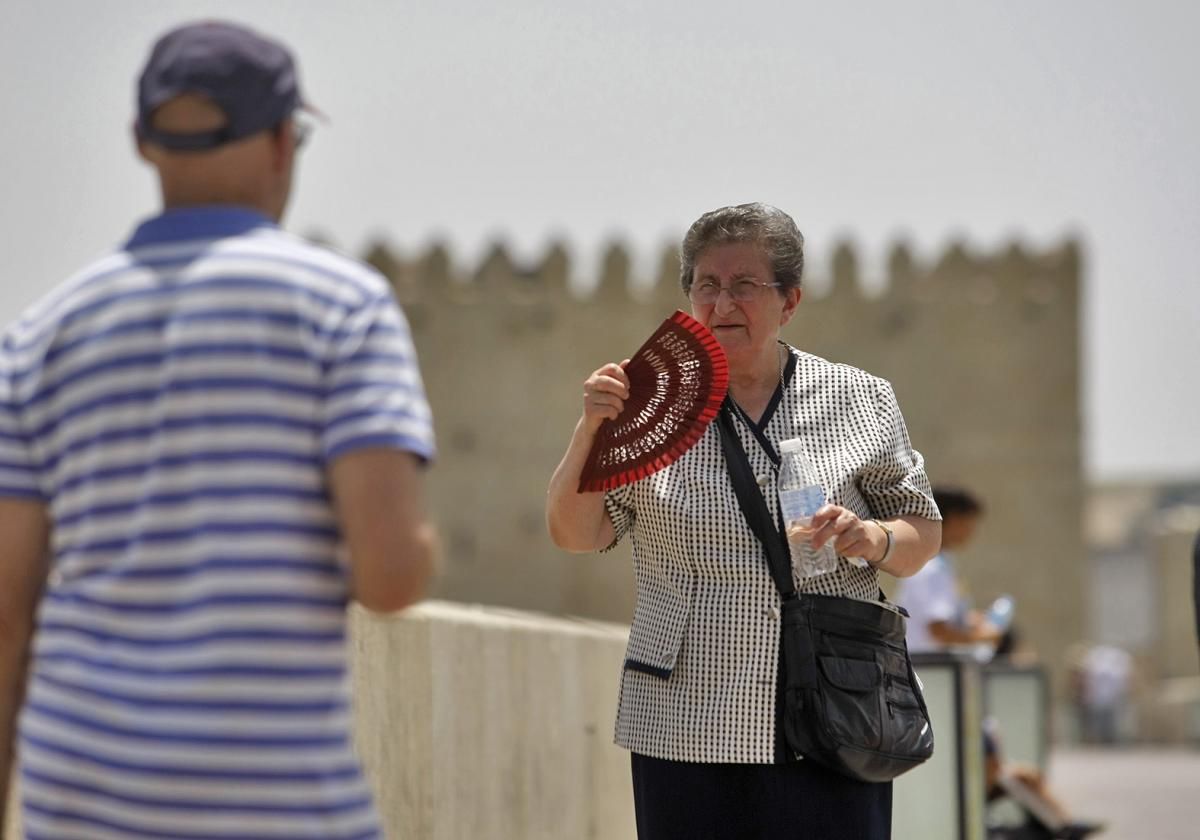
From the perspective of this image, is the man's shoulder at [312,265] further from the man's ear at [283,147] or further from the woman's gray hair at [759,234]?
the woman's gray hair at [759,234]

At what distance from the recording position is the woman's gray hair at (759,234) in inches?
133

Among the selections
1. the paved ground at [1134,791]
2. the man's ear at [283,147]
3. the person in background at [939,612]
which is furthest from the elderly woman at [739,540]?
the paved ground at [1134,791]

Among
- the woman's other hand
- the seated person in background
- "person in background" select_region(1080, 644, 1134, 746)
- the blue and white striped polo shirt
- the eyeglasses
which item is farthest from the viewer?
"person in background" select_region(1080, 644, 1134, 746)

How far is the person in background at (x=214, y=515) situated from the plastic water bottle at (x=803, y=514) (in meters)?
1.14

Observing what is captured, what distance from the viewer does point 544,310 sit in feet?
113

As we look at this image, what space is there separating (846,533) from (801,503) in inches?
3.3

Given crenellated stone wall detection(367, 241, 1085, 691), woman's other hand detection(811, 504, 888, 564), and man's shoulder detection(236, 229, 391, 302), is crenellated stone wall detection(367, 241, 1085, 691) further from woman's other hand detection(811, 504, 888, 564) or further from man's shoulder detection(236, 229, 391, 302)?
man's shoulder detection(236, 229, 391, 302)

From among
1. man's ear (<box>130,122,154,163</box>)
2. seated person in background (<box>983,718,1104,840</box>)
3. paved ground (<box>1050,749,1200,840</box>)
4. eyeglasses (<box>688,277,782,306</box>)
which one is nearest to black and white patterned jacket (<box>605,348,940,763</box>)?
eyeglasses (<box>688,277,782,306</box>)

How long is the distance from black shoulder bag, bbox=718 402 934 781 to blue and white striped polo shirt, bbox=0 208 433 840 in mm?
1167

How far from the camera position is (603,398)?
322cm

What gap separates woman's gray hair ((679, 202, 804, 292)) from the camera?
11.1ft

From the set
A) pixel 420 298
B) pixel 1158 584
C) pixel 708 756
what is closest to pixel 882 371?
pixel 1158 584

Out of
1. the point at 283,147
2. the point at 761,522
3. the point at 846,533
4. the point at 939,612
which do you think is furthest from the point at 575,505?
the point at 939,612

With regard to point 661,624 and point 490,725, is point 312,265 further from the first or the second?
point 490,725
